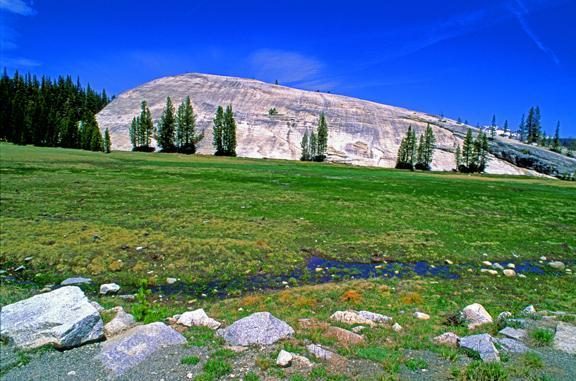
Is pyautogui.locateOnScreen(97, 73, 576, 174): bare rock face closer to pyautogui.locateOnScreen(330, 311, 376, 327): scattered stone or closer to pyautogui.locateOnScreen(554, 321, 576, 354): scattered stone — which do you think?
pyautogui.locateOnScreen(330, 311, 376, 327): scattered stone

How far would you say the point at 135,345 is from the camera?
30.7 ft

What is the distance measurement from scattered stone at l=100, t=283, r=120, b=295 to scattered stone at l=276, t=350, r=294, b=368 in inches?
355

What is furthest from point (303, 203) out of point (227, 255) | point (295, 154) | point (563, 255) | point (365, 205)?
point (295, 154)

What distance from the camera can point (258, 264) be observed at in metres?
19.1

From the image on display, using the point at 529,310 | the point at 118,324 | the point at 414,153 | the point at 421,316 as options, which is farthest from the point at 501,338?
the point at 414,153

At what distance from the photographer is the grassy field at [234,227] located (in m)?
18.8

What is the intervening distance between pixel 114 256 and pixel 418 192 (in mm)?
42239

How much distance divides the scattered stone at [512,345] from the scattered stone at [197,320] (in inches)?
313

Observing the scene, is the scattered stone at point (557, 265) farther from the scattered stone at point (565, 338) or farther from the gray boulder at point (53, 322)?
the gray boulder at point (53, 322)

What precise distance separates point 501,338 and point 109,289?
13883 millimetres

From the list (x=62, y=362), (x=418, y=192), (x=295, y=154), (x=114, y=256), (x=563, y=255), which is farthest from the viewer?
(x=295, y=154)

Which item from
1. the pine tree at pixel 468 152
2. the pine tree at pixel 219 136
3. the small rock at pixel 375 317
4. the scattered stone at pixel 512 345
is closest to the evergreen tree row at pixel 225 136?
the pine tree at pixel 219 136

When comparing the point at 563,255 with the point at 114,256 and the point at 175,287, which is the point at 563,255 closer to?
the point at 175,287

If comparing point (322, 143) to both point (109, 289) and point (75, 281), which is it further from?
point (109, 289)
